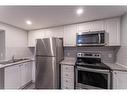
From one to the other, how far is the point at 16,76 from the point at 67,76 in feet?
4.99

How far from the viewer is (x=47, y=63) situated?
2.37m

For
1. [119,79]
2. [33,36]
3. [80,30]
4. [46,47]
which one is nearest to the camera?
[119,79]

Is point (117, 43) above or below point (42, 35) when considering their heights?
below

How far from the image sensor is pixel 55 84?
230 centimetres

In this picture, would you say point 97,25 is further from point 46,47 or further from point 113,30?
point 46,47

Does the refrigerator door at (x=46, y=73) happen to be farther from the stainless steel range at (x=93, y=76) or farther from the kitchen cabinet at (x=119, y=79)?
the kitchen cabinet at (x=119, y=79)

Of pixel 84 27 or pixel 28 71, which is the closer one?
pixel 84 27

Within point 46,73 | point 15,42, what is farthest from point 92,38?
point 15,42

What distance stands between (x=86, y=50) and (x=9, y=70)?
237 cm

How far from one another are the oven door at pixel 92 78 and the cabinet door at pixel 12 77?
5.89ft

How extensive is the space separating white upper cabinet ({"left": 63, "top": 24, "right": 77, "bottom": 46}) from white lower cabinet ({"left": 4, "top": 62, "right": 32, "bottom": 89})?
167 cm

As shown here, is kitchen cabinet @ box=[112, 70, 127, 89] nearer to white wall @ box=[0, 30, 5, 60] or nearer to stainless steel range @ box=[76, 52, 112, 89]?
stainless steel range @ box=[76, 52, 112, 89]
